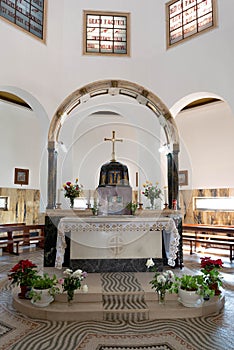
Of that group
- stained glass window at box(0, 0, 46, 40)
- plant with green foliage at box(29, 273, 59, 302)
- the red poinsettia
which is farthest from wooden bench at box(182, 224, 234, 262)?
stained glass window at box(0, 0, 46, 40)

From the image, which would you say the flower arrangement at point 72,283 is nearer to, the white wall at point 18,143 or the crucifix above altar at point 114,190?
the crucifix above altar at point 114,190

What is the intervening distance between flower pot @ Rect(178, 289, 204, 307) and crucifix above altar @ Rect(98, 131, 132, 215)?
2.90 m

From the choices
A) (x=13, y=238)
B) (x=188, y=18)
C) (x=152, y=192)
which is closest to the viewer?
(x=152, y=192)

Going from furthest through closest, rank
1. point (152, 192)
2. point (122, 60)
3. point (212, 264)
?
1. point (122, 60)
2. point (152, 192)
3. point (212, 264)

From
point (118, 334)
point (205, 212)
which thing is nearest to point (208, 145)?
point (205, 212)

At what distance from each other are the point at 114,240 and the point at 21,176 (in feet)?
21.0

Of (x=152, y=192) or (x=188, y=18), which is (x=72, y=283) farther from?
(x=188, y=18)

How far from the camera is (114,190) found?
7.68 metres

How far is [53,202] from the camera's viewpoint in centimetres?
701

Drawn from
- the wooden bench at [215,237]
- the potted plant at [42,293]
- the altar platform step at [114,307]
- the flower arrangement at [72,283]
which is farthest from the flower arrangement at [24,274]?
the wooden bench at [215,237]

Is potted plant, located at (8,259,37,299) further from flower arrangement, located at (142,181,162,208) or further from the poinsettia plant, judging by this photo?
flower arrangement, located at (142,181,162,208)

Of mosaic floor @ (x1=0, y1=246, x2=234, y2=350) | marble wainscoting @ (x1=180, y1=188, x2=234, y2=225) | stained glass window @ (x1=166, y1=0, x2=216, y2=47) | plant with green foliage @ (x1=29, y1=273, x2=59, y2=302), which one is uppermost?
stained glass window @ (x1=166, y1=0, x2=216, y2=47)

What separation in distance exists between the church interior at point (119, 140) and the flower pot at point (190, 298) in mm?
84

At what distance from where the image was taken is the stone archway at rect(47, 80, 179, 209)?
712cm
